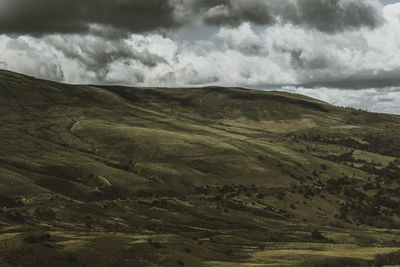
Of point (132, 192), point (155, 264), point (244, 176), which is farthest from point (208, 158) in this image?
point (155, 264)

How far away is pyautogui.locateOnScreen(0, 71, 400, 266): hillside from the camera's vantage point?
46409 mm

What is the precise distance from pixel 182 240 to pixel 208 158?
98.4m

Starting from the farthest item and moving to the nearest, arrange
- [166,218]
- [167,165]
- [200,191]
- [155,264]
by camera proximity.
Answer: [167,165] → [200,191] → [166,218] → [155,264]

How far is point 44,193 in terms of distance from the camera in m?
85.9

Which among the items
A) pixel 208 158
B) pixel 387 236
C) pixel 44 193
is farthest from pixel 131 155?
pixel 387 236

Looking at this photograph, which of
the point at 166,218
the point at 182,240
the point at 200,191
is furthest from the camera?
the point at 200,191

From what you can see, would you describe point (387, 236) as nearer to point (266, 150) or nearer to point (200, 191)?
point (200, 191)

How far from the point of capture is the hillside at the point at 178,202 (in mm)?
46409

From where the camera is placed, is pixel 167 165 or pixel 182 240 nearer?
pixel 182 240

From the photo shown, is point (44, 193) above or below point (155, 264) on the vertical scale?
below

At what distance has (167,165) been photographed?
13450 cm

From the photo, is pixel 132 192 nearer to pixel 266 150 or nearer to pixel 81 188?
pixel 81 188

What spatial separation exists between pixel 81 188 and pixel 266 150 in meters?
105

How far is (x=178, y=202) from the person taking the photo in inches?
3834
